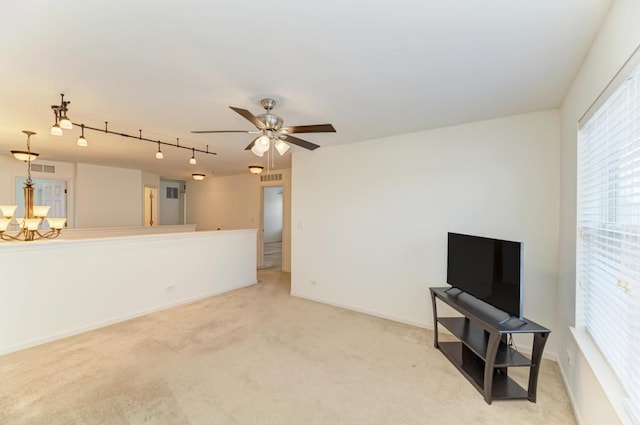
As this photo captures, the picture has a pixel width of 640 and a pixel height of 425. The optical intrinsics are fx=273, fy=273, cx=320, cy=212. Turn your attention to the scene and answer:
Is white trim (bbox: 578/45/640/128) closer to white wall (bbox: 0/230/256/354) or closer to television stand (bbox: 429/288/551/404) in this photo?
television stand (bbox: 429/288/551/404)

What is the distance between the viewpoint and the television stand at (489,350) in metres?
2.06

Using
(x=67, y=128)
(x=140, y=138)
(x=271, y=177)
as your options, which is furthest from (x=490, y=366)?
(x=271, y=177)

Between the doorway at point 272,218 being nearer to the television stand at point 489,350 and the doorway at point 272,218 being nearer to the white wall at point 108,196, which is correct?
the white wall at point 108,196

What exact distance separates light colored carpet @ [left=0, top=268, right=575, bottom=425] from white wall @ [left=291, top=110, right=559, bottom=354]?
66cm

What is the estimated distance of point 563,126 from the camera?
99.8 inches

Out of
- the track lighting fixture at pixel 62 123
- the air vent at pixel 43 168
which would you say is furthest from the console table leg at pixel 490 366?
the air vent at pixel 43 168

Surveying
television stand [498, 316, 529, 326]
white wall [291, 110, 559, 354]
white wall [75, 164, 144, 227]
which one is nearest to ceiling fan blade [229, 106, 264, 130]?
white wall [291, 110, 559, 354]

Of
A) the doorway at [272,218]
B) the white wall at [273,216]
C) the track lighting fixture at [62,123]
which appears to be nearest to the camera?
the track lighting fixture at [62,123]

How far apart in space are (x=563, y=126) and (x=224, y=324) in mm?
4285

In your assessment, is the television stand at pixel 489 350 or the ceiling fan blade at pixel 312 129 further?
the ceiling fan blade at pixel 312 129

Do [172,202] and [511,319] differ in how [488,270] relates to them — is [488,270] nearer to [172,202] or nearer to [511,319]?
[511,319]

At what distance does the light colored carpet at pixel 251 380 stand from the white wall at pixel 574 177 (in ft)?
1.01

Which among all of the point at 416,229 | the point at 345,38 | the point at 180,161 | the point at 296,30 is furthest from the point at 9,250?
the point at 416,229

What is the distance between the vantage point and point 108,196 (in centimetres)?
659
